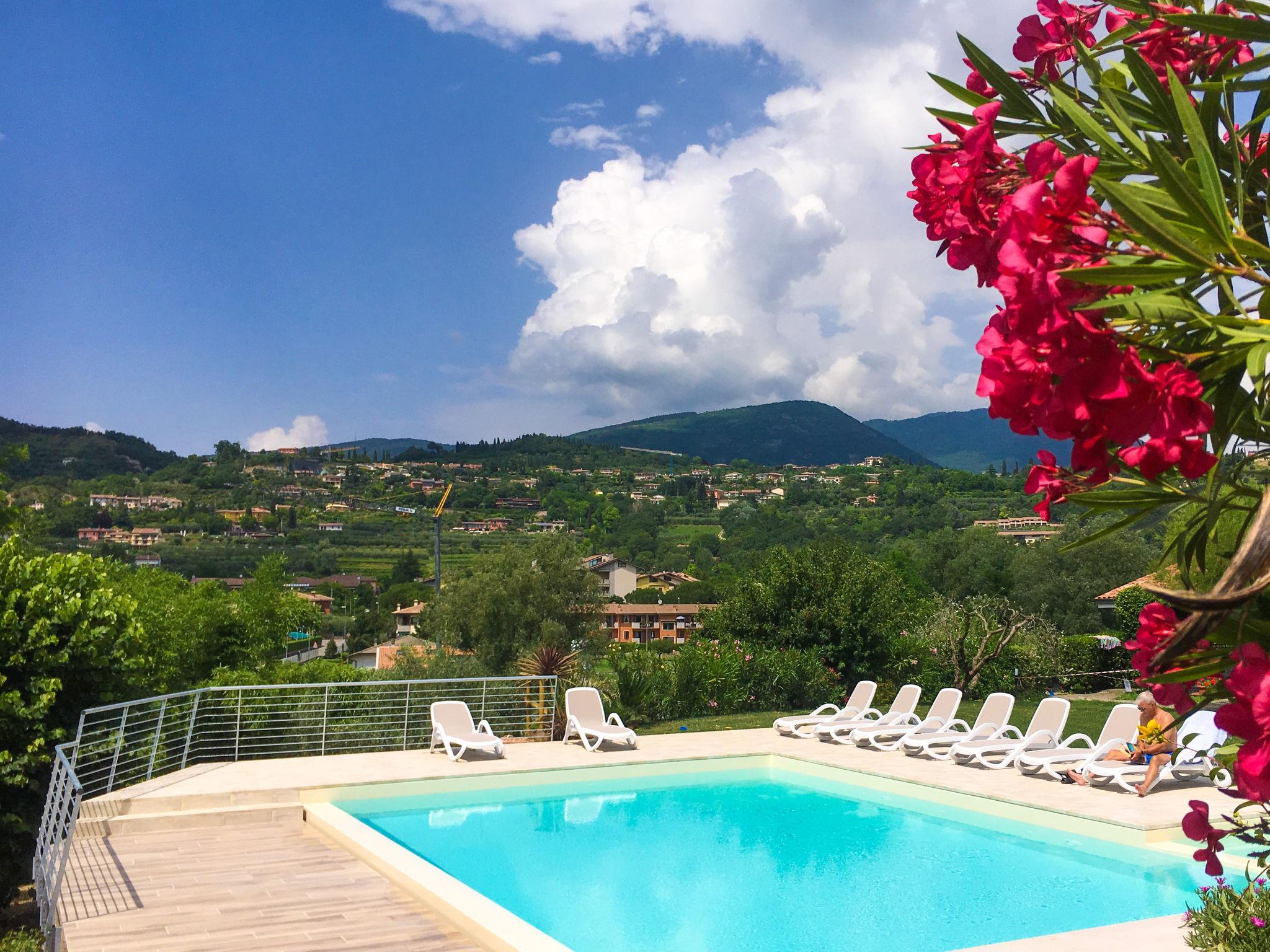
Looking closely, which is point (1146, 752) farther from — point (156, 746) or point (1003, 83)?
point (1003, 83)

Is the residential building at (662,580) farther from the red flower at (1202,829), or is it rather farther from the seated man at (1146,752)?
the red flower at (1202,829)

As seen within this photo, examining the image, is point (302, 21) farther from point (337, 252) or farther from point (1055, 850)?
point (337, 252)

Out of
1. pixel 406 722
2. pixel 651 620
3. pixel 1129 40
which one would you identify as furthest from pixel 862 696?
pixel 651 620

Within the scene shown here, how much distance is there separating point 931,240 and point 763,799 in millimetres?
11007

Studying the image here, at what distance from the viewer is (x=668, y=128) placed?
2222cm

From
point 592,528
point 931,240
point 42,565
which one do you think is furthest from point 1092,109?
point 592,528

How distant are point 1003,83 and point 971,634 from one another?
18297 mm

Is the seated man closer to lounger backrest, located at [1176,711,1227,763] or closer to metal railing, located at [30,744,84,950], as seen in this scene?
lounger backrest, located at [1176,711,1227,763]

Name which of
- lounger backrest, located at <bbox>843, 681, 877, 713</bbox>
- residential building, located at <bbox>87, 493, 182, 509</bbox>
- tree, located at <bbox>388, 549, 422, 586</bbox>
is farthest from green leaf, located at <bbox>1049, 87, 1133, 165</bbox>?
residential building, located at <bbox>87, 493, 182, 509</bbox>


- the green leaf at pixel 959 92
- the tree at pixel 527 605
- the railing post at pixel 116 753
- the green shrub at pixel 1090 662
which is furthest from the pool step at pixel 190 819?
the tree at pixel 527 605

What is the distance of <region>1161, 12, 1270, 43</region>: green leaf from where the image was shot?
1.18 metres

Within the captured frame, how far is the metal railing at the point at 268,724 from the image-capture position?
1005cm

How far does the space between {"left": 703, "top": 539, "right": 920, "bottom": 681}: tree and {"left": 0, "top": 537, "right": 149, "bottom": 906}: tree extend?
1069cm

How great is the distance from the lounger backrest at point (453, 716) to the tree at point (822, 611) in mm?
6561
